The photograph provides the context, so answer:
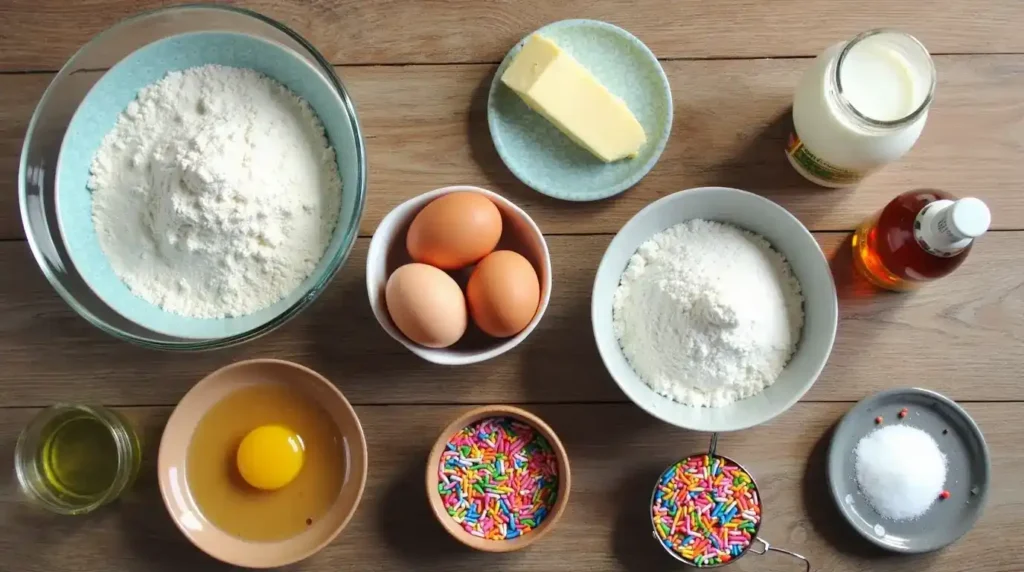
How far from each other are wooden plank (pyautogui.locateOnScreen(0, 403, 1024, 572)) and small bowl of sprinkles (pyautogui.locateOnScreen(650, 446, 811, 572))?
0.04m

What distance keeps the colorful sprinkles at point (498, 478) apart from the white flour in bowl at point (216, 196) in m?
0.31

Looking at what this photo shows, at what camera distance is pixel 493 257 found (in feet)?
2.97

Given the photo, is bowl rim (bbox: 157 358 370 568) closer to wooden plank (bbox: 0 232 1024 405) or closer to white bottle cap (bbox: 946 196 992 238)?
wooden plank (bbox: 0 232 1024 405)

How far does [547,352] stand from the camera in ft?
3.36

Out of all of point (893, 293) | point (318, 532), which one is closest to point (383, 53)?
point (318, 532)

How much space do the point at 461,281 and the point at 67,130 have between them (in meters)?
0.52

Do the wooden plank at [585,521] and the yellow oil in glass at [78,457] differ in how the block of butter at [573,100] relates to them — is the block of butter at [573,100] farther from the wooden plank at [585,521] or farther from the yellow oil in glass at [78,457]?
the yellow oil in glass at [78,457]

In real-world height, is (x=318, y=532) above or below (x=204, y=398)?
below

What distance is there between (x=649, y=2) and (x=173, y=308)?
2.44 ft

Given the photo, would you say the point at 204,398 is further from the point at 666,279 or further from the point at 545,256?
the point at 666,279

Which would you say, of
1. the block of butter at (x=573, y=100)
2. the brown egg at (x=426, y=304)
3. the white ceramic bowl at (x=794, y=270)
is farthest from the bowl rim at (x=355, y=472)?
the block of butter at (x=573, y=100)

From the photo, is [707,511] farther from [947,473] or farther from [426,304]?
[426,304]

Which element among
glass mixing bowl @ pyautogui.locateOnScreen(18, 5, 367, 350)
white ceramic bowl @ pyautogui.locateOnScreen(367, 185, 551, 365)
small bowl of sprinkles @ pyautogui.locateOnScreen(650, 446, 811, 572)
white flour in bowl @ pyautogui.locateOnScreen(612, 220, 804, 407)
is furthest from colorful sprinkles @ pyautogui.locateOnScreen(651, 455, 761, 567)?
glass mixing bowl @ pyautogui.locateOnScreen(18, 5, 367, 350)

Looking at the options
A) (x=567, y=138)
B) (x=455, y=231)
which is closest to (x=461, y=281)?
(x=455, y=231)
